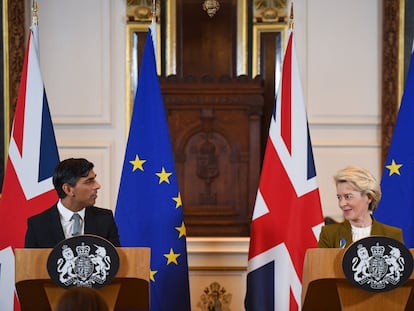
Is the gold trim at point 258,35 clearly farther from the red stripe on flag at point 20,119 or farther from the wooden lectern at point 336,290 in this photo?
the wooden lectern at point 336,290

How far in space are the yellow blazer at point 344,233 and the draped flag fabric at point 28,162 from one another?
5.86 ft

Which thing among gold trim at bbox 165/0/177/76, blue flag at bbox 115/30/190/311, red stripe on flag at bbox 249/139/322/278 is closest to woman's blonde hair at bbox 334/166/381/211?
red stripe on flag at bbox 249/139/322/278

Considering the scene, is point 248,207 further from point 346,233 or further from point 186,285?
point 346,233

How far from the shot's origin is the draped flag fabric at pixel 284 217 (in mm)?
4535

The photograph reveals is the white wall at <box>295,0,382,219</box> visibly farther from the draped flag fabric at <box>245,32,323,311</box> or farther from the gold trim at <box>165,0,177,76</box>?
the draped flag fabric at <box>245,32,323,311</box>

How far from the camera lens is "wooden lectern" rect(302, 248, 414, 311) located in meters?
3.05

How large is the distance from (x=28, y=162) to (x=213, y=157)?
175 cm

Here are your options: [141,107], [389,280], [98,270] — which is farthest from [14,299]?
[389,280]

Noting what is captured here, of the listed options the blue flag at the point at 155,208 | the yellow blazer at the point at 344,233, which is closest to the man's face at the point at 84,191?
the blue flag at the point at 155,208

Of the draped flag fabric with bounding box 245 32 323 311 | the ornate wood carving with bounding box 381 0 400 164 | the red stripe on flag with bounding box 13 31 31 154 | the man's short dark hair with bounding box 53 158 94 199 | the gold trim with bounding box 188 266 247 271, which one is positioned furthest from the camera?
the ornate wood carving with bounding box 381 0 400 164

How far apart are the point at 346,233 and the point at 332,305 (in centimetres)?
52

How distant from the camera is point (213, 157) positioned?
6.05 metres

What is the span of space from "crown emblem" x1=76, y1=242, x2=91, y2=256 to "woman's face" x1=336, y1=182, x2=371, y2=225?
4.01ft

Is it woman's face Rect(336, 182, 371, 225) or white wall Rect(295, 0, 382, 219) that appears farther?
white wall Rect(295, 0, 382, 219)
